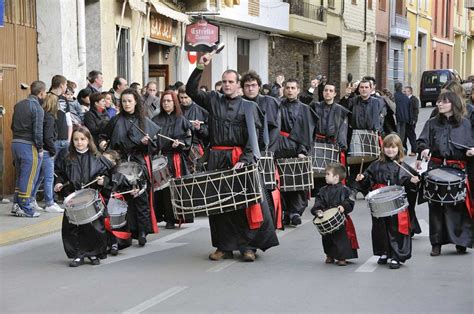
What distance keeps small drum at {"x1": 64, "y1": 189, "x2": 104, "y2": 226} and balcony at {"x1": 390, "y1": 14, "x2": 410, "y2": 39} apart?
134ft

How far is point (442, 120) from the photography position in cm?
1038

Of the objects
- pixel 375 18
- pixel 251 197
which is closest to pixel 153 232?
pixel 251 197

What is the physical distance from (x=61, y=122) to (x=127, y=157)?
3707 mm

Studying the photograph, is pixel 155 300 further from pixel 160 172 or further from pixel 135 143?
pixel 160 172

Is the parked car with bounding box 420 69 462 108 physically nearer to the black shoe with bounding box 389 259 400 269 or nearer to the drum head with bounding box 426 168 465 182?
the drum head with bounding box 426 168 465 182

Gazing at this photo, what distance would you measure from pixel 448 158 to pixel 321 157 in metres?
3.66

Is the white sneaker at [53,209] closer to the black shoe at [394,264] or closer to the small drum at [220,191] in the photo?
the small drum at [220,191]

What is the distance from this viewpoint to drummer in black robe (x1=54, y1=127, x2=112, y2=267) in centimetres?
995

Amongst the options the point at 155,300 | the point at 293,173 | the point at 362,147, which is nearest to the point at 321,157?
the point at 293,173

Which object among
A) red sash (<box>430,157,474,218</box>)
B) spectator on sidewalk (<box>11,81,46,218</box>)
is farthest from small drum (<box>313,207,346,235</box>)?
spectator on sidewalk (<box>11,81,46,218</box>)

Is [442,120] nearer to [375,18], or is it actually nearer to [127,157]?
[127,157]

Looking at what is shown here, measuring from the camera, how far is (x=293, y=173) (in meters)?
12.7

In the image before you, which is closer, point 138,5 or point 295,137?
point 295,137

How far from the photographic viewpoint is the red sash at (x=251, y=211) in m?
9.94
